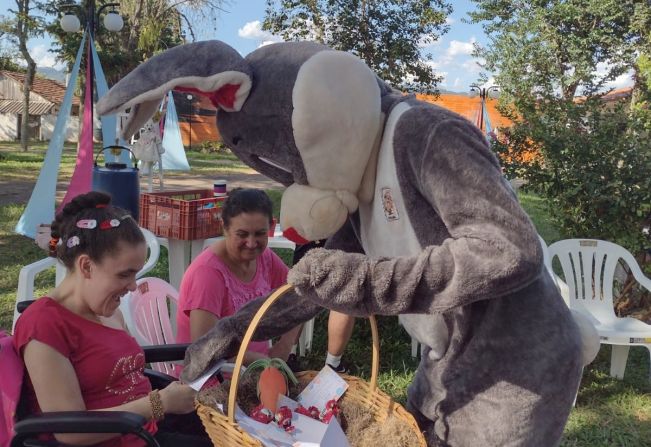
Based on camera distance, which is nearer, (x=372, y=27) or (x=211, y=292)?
(x=211, y=292)

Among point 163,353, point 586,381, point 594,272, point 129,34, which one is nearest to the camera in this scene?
point 163,353

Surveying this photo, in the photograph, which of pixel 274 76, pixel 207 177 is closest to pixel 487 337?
pixel 274 76

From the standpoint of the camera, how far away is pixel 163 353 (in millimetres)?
2102

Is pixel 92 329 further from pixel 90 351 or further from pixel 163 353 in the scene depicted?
pixel 163 353

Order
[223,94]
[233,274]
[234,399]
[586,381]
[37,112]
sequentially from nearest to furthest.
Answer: [234,399]
[223,94]
[233,274]
[586,381]
[37,112]

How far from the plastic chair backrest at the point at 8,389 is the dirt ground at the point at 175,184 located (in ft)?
22.3

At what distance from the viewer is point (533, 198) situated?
39.0 feet

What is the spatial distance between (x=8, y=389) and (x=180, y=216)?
264 cm

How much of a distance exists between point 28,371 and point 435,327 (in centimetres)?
111

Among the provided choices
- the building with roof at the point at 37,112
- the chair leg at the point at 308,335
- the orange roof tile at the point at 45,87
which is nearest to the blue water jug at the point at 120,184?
the chair leg at the point at 308,335

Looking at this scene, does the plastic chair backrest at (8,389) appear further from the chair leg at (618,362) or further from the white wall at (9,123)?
the white wall at (9,123)

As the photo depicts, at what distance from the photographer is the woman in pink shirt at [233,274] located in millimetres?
2428

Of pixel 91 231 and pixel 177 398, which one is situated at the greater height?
pixel 91 231

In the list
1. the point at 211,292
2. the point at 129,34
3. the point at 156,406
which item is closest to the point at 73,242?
the point at 156,406
